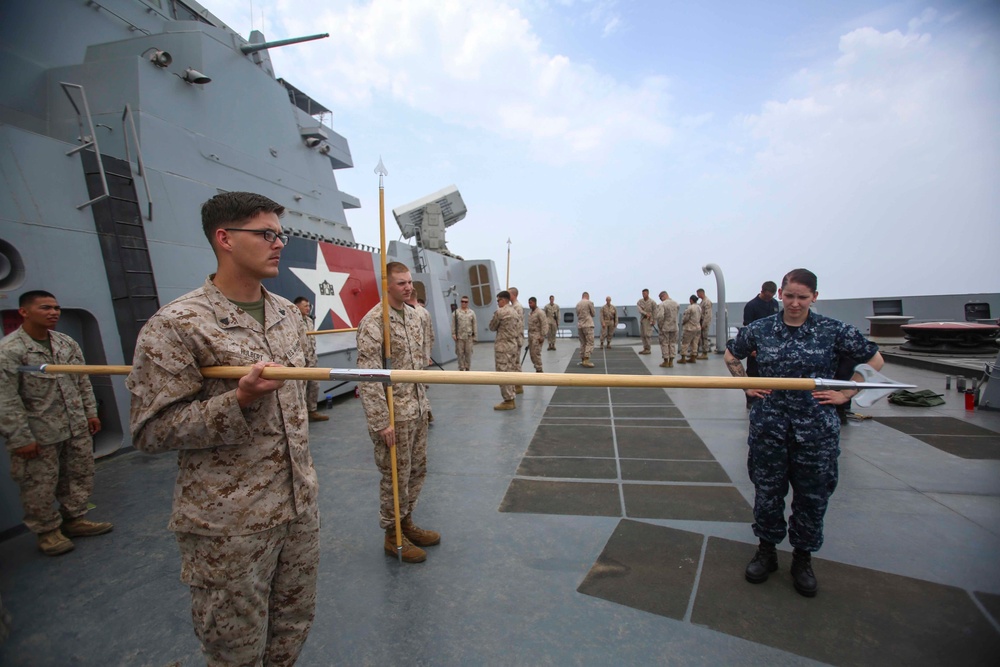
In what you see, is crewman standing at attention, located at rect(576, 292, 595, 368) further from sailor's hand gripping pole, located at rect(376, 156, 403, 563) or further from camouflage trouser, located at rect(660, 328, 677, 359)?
sailor's hand gripping pole, located at rect(376, 156, 403, 563)

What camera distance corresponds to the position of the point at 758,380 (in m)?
1.67

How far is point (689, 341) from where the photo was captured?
11125 millimetres

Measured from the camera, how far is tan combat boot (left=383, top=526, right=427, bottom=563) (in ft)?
9.30

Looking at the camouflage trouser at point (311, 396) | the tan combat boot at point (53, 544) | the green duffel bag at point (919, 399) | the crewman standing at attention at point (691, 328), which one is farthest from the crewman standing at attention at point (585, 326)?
the tan combat boot at point (53, 544)

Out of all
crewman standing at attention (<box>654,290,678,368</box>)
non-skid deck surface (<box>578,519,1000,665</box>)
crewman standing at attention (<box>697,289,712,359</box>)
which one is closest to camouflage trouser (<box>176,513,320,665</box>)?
non-skid deck surface (<box>578,519,1000,665</box>)

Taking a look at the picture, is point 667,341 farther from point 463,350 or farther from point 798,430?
point 798,430

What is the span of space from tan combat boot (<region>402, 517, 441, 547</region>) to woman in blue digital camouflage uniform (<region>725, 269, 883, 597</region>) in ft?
6.37

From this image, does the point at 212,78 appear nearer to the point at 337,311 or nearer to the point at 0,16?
the point at 0,16

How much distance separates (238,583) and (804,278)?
3.02m

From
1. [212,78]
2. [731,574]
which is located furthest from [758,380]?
[212,78]

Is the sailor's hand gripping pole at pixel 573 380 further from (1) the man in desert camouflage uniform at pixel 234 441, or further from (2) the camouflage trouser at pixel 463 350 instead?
(2) the camouflage trouser at pixel 463 350

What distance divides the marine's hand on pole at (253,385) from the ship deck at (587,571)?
147cm

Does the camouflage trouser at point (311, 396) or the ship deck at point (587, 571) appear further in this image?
the camouflage trouser at point (311, 396)

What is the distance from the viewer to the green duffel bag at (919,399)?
620 centimetres
